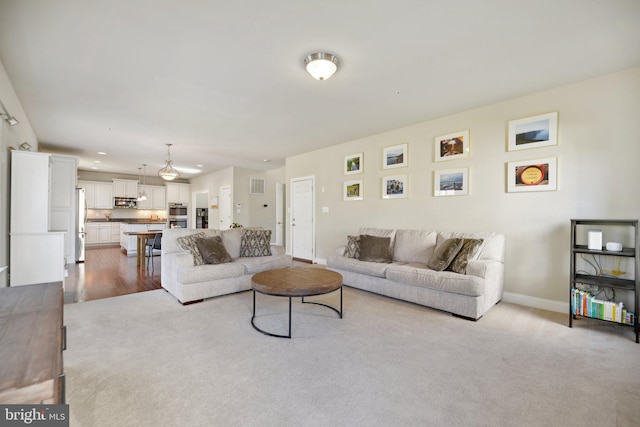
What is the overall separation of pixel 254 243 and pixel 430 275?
262cm

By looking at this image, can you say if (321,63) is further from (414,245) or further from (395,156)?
(414,245)

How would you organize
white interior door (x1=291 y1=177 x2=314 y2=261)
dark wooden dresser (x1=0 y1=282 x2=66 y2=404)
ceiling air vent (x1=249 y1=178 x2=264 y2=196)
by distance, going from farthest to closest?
1. ceiling air vent (x1=249 y1=178 x2=264 y2=196)
2. white interior door (x1=291 y1=177 x2=314 y2=261)
3. dark wooden dresser (x1=0 y1=282 x2=66 y2=404)

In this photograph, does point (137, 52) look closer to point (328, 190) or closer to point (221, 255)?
point (221, 255)

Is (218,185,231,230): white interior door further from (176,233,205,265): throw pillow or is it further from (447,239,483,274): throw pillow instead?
(447,239,483,274): throw pillow

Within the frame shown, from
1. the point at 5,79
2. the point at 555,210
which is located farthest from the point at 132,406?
the point at 555,210

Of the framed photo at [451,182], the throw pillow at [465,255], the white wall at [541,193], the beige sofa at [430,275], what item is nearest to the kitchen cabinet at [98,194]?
the beige sofa at [430,275]

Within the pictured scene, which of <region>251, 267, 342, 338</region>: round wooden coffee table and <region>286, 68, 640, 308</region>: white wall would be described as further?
<region>286, 68, 640, 308</region>: white wall

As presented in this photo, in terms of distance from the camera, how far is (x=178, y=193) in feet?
36.1

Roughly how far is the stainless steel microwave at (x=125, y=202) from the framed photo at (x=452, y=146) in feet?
33.7

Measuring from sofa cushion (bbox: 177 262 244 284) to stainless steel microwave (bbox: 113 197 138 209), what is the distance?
8.26 m

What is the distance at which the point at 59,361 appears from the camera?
31.4 inches

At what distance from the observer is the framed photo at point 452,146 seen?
3.94m

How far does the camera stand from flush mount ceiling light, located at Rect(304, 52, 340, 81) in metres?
2.52

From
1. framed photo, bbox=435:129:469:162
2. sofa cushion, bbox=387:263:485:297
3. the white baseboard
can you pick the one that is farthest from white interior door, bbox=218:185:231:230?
the white baseboard
